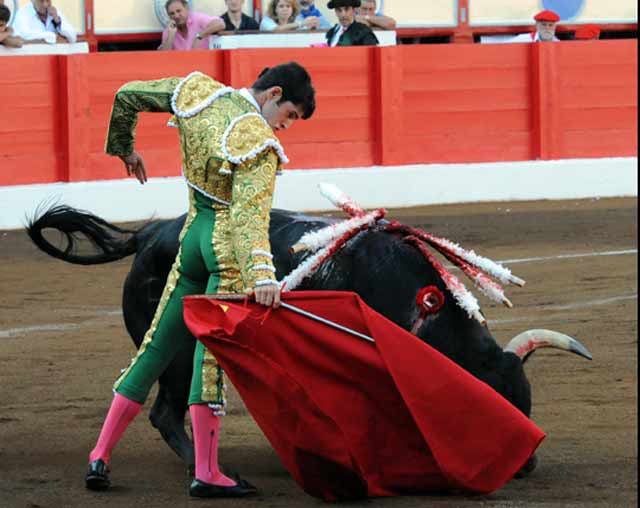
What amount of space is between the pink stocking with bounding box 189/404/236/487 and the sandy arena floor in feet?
0.20

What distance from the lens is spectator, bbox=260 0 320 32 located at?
35.5 ft

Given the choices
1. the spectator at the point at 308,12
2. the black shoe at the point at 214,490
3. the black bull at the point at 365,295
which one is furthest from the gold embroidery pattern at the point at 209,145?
the spectator at the point at 308,12

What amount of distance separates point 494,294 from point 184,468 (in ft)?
3.14

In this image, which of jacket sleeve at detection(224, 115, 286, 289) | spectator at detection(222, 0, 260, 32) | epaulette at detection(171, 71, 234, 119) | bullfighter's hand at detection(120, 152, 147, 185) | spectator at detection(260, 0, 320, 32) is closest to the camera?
jacket sleeve at detection(224, 115, 286, 289)

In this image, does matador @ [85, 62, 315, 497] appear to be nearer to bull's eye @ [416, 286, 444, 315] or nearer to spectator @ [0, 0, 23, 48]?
bull's eye @ [416, 286, 444, 315]

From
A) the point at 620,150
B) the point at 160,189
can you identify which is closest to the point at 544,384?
the point at 160,189

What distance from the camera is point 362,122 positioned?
10.8m

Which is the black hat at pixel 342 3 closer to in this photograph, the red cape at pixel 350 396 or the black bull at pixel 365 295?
the black bull at pixel 365 295

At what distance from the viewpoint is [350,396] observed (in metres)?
3.80

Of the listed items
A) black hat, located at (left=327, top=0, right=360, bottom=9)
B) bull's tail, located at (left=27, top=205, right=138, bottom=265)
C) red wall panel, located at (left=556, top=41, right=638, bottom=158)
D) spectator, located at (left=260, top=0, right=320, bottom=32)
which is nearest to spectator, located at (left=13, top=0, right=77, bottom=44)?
spectator, located at (left=260, top=0, right=320, bottom=32)

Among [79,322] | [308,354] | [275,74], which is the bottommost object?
[79,322]

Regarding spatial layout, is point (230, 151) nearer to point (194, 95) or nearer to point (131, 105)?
point (194, 95)

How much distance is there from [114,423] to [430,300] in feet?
2.81

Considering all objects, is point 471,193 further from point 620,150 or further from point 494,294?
point 494,294
